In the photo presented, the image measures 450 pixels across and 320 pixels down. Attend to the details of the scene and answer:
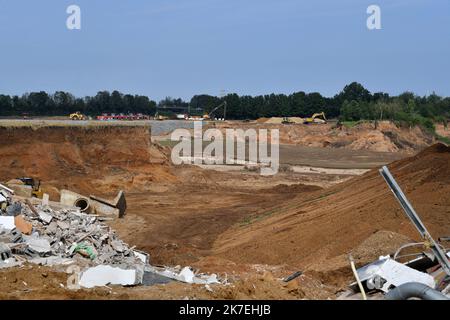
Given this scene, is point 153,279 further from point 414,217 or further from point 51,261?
point 414,217

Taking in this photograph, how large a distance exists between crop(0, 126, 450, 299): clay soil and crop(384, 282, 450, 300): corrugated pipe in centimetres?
191

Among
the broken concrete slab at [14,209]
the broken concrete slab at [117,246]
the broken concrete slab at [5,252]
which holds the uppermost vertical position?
the broken concrete slab at [14,209]

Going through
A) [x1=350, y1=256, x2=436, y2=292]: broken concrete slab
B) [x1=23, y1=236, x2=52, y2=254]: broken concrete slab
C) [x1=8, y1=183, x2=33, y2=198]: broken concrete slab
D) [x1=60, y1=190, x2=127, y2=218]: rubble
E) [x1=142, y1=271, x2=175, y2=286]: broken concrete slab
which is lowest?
[x1=60, y1=190, x2=127, y2=218]: rubble

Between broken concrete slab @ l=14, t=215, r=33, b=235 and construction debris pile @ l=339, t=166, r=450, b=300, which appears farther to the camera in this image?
broken concrete slab @ l=14, t=215, r=33, b=235

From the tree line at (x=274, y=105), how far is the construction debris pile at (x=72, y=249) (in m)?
79.0

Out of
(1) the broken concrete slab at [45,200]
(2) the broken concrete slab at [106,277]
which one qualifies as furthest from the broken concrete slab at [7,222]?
(1) the broken concrete slab at [45,200]

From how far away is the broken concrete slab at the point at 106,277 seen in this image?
425 inches

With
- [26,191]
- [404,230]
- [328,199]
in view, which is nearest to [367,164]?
[328,199]

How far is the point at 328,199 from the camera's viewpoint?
2316cm

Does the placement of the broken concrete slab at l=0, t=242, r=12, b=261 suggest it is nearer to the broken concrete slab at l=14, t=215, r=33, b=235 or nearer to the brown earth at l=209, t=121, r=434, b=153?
the broken concrete slab at l=14, t=215, r=33, b=235

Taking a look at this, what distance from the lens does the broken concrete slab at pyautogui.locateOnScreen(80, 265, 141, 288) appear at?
10805 mm

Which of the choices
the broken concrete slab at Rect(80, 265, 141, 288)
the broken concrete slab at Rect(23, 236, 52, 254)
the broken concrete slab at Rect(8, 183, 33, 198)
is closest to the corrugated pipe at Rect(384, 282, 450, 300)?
the broken concrete slab at Rect(80, 265, 141, 288)

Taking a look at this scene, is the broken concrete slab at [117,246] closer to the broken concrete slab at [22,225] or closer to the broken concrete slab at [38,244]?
the broken concrete slab at [38,244]

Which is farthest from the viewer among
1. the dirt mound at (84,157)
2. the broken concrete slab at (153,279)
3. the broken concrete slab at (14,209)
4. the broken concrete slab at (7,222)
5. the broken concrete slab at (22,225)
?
the dirt mound at (84,157)
